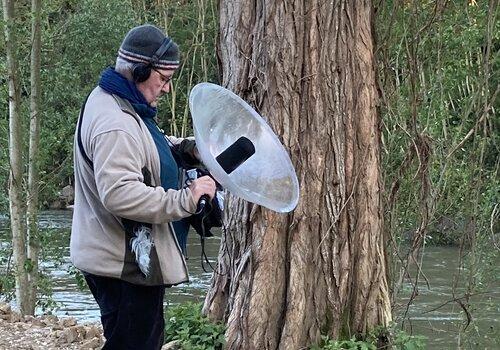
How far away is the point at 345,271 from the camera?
5.23 meters

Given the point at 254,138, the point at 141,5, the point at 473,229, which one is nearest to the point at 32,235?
the point at 473,229

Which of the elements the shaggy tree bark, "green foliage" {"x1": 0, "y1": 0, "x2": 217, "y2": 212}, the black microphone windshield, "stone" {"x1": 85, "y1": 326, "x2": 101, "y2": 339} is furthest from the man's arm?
"green foliage" {"x1": 0, "y1": 0, "x2": 217, "y2": 212}

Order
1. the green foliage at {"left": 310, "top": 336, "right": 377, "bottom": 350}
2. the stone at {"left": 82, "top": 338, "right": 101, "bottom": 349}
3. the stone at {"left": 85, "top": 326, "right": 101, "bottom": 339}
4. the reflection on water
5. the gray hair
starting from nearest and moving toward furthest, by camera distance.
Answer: the gray hair
the green foliage at {"left": 310, "top": 336, "right": 377, "bottom": 350}
the stone at {"left": 82, "top": 338, "right": 101, "bottom": 349}
the stone at {"left": 85, "top": 326, "right": 101, "bottom": 339}
the reflection on water

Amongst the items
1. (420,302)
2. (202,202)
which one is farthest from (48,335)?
(420,302)

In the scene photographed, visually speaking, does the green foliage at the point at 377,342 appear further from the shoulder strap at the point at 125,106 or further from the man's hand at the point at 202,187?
the shoulder strap at the point at 125,106

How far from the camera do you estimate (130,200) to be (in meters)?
3.41

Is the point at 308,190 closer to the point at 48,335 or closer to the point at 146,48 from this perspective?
the point at 146,48

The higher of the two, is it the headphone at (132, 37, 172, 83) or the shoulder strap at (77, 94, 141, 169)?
the headphone at (132, 37, 172, 83)

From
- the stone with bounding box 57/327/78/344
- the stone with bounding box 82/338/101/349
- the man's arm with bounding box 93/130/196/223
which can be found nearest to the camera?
the man's arm with bounding box 93/130/196/223

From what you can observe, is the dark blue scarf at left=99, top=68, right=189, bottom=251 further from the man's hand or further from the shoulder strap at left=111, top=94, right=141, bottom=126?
the man's hand

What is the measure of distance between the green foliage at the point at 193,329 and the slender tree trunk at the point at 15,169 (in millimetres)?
6440

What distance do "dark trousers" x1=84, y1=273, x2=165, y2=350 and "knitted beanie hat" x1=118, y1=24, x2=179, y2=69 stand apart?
0.76 m

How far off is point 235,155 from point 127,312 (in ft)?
2.20

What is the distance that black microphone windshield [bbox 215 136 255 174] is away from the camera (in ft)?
12.1
